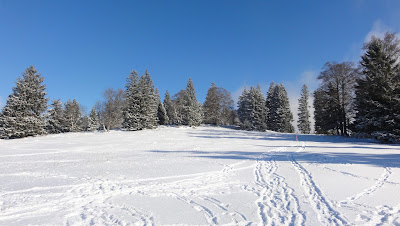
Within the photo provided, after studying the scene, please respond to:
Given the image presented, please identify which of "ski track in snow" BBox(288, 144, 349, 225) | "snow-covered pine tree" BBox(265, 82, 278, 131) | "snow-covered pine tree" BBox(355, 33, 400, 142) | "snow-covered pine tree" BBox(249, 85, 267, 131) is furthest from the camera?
"snow-covered pine tree" BBox(265, 82, 278, 131)

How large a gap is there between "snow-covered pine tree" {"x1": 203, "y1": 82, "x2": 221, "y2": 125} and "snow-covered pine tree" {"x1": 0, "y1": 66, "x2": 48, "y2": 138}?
3152 centimetres

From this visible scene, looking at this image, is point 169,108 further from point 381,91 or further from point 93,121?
point 381,91

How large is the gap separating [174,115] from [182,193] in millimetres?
48212

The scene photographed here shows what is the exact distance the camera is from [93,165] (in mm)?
8805

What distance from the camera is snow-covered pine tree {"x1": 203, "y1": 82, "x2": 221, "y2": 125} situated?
4572 cm

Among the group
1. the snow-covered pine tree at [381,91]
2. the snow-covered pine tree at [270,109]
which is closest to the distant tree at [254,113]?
the snow-covered pine tree at [270,109]

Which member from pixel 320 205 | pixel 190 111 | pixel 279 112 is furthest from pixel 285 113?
pixel 320 205

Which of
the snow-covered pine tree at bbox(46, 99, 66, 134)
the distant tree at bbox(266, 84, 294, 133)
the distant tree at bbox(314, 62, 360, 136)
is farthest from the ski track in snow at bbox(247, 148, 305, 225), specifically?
the snow-covered pine tree at bbox(46, 99, 66, 134)

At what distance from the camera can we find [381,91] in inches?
→ 671

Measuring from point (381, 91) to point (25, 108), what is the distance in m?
40.4

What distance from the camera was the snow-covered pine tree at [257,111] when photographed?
1539 inches

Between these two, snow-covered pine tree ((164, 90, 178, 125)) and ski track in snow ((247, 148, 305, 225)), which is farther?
snow-covered pine tree ((164, 90, 178, 125))

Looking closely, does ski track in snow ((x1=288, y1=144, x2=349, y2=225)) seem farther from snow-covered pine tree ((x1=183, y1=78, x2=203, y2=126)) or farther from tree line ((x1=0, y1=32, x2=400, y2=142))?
snow-covered pine tree ((x1=183, y1=78, x2=203, y2=126))

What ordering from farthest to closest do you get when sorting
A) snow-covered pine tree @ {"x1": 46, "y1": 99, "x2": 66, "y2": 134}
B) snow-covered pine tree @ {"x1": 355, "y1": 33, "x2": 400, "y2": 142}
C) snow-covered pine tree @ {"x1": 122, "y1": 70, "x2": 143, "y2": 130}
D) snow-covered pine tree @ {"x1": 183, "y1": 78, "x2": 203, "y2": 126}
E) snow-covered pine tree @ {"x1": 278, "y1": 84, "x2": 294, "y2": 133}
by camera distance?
snow-covered pine tree @ {"x1": 278, "y1": 84, "x2": 294, "y2": 133}, snow-covered pine tree @ {"x1": 183, "y1": 78, "x2": 203, "y2": 126}, snow-covered pine tree @ {"x1": 46, "y1": 99, "x2": 66, "y2": 134}, snow-covered pine tree @ {"x1": 122, "y1": 70, "x2": 143, "y2": 130}, snow-covered pine tree @ {"x1": 355, "y1": 33, "x2": 400, "y2": 142}
